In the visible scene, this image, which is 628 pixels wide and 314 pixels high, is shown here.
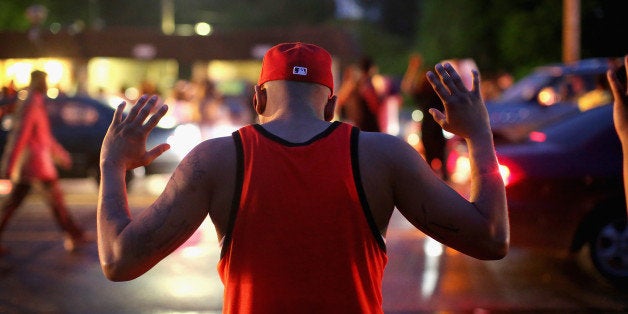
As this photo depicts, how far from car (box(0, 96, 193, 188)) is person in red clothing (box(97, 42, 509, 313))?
1232 centimetres

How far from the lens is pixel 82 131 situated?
14562mm

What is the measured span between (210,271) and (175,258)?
0.80 meters

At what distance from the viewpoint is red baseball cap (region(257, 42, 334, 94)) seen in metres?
2.31

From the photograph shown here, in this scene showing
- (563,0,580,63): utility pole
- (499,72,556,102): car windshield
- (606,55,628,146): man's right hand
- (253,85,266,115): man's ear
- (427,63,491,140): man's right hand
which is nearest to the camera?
(427,63,491,140): man's right hand

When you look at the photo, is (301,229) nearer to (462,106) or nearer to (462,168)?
(462,106)

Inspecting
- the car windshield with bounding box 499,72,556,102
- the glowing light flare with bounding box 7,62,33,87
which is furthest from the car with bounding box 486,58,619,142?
the glowing light flare with bounding box 7,62,33,87

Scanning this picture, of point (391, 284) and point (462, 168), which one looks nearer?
point (391, 284)

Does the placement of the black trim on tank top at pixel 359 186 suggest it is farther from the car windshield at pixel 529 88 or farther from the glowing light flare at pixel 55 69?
the glowing light flare at pixel 55 69

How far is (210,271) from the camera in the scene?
7.98m

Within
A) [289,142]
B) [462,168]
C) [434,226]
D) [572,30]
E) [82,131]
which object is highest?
[572,30]

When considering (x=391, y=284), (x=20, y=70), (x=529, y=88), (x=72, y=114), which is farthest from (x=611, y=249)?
(x=20, y=70)

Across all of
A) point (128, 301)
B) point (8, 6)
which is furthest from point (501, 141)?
point (8, 6)

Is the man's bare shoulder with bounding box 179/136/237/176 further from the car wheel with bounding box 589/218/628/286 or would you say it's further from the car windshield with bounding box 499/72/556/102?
the car windshield with bounding box 499/72/556/102

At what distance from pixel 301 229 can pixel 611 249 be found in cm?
579
